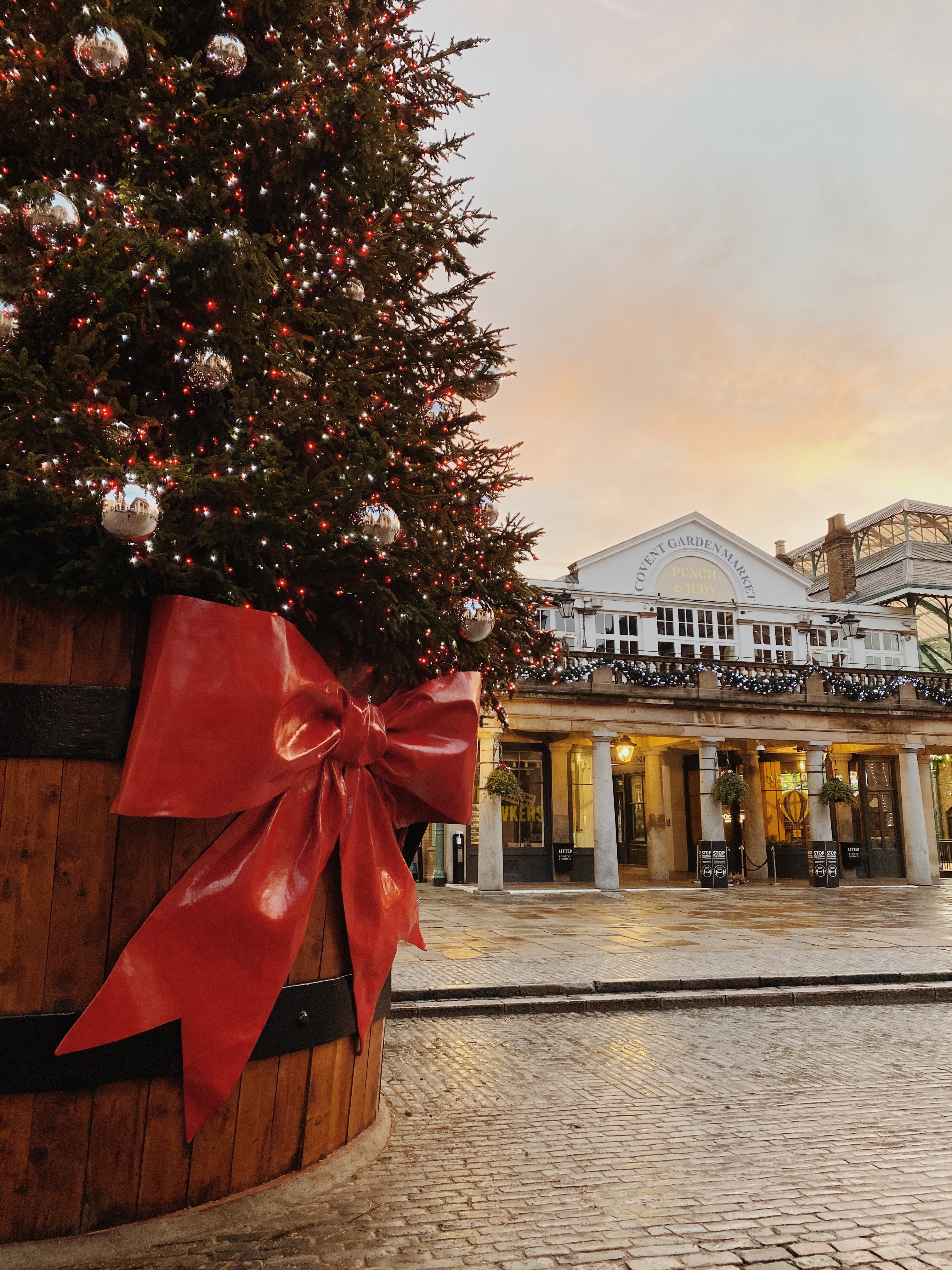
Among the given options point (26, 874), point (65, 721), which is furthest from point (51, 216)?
point (26, 874)

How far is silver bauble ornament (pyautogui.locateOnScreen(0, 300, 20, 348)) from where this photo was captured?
2.64m

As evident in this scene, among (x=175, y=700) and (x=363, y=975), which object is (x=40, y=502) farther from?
(x=363, y=975)

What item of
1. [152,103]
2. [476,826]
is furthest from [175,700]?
[476,826]

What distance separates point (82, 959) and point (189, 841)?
1.51 feet

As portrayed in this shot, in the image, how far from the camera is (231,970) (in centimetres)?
277

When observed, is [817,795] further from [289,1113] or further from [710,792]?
[289,1113]

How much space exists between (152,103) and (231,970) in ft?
10.3

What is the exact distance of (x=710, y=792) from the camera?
20.5m

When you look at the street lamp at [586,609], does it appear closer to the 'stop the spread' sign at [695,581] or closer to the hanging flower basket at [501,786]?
the 'stop the spread' sign at [695,581]

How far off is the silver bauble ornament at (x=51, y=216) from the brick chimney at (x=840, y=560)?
100ft

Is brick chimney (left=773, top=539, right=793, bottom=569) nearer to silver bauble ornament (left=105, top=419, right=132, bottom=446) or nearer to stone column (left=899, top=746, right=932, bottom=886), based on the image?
stone column (left=899, top=746, right=932, bottom=886)

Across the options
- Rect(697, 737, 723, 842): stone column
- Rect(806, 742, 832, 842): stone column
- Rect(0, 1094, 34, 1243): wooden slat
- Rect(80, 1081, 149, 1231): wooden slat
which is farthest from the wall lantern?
Rect(0, 1094, 34, 1243): wooden slat

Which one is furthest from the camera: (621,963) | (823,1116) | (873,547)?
(873,547)

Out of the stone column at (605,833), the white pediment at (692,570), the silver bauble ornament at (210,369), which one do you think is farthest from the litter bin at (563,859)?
the silver bauble ornament at (210,369)
